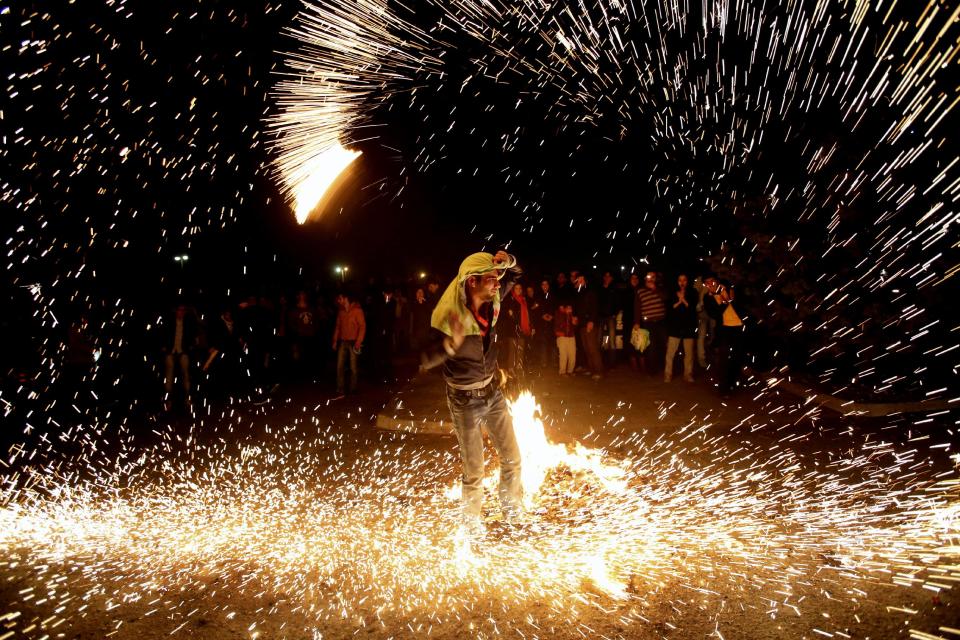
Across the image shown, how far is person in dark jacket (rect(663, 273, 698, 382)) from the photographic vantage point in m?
10.8

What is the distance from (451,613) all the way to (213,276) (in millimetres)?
21171

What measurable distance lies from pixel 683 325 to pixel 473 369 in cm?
754

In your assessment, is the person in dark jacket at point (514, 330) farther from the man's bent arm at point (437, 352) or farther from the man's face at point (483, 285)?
the man's bent arm at point (437, 352)

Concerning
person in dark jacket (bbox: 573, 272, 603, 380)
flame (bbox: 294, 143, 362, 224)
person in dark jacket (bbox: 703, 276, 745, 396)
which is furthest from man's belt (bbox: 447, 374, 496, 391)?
person in dark jacket (bbox: 573, 272, 603, 380)

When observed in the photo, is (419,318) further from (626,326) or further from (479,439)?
(479,439)

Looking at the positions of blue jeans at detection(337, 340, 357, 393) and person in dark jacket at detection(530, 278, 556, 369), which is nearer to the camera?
blue jeans at detection(337, 340, 357, 393)

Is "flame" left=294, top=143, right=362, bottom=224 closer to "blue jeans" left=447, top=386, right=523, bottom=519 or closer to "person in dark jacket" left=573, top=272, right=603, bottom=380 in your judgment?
"blue jeans" left=447, top=386, right=523, bottom=519

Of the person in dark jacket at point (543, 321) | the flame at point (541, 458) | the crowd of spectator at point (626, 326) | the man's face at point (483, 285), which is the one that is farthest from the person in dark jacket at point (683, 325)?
the man's face at point (483, 285)

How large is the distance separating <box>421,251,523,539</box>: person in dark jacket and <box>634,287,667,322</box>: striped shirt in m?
7.37

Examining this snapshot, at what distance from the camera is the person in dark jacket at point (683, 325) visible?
10.8 metres

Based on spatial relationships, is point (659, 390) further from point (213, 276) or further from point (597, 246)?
point (597, 246)

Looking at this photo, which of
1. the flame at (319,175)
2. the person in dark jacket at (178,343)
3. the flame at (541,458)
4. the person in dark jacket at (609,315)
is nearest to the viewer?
the flame at (541,458)

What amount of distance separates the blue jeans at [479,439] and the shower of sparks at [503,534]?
13.0 inches

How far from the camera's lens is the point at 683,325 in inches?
427
